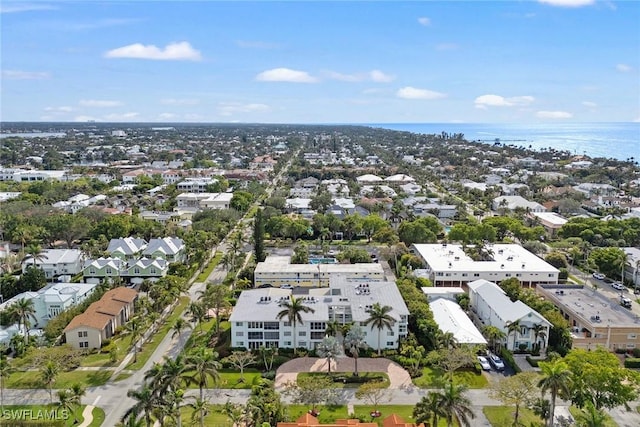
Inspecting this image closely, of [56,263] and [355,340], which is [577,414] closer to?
[355,340]

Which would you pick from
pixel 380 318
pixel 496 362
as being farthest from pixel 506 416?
pixel 380 318

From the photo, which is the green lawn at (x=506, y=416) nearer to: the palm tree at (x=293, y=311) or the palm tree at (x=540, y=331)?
the palm tree at (x=540, y=331)

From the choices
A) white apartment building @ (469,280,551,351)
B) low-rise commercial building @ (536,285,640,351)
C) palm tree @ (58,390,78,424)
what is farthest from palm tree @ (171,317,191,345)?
low-rise commercial building @ (536,285,640,351)

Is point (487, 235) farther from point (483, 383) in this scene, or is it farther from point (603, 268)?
point (483, 383)

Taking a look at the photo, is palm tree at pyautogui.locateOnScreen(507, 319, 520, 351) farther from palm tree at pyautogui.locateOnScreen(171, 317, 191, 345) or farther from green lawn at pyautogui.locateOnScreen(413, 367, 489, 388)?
palm tree at pyautogui.locateOnScreen(171, 317, 191, 345)

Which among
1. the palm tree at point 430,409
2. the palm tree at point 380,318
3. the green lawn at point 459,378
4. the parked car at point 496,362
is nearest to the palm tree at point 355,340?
the palm tree at point 380,318

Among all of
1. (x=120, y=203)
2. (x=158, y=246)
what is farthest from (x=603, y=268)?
(x=120, y=203)

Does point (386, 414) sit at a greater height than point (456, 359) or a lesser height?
lesser
